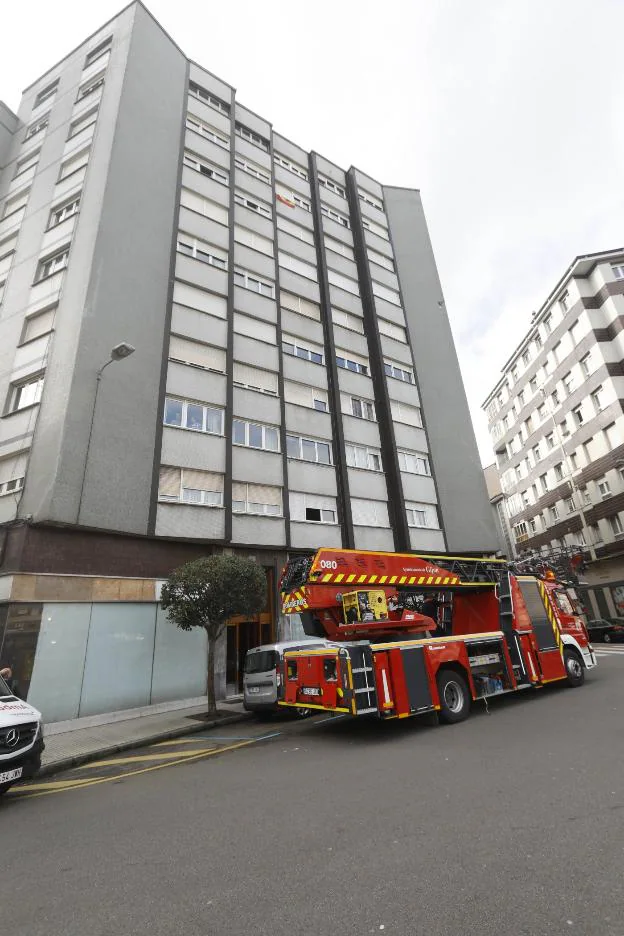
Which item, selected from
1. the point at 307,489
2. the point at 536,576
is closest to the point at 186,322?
the point at 307,489

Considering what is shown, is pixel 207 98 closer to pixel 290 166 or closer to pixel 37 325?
pixel 290 166

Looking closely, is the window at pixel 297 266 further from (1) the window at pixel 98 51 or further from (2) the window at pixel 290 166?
(1) the window at pixel 98 51

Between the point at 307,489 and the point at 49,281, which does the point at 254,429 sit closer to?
the point at 307,489

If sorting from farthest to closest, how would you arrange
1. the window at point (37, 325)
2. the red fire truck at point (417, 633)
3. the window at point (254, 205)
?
the window at point (254, 205) < the window at point (37, 325) < the red fire truck at point (417, 633)

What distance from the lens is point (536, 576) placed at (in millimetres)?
13172

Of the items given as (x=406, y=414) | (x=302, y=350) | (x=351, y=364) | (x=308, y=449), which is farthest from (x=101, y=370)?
(x=406, y=414)

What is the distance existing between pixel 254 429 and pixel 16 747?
46.3 feet

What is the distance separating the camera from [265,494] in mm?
18328

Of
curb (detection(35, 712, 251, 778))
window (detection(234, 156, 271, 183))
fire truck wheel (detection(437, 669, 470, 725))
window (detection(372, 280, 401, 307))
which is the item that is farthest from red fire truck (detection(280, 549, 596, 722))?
window (detection(234, 156, 271, 183))

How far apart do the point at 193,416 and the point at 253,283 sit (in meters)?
8.85

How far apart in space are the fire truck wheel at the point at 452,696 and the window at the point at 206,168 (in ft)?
82.2

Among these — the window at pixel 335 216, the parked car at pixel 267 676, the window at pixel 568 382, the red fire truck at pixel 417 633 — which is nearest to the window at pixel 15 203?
the window at pixel 335 216

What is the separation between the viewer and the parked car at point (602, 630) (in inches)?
1099

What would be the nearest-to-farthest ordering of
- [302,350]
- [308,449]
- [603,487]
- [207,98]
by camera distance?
[308,449], [302,350], [207,98], [603,487]
